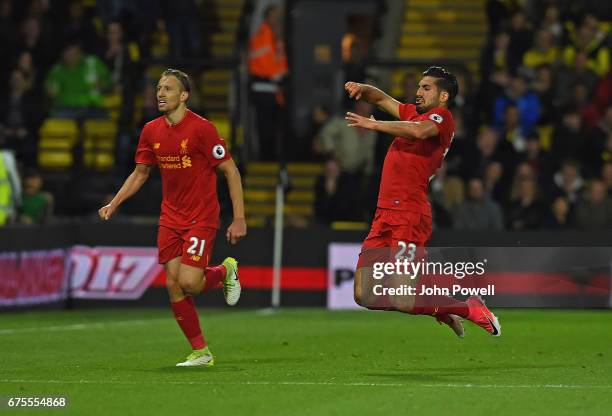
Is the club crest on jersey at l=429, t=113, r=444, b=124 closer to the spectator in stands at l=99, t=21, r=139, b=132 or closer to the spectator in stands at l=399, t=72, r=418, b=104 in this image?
the spectator in stands at l=399, t=72, r=418, b=104

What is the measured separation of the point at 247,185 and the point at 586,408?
15.1 m

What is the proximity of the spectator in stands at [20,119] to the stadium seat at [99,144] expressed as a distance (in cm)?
77

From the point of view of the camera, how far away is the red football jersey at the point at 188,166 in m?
13.2

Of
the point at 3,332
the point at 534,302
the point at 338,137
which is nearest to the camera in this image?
the point at 3,332

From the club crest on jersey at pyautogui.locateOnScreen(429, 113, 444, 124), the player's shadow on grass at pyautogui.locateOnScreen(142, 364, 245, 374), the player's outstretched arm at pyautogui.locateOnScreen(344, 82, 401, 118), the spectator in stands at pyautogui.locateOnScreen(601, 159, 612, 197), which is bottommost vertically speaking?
the player's shadow on grass at pyautogui.locateOnScreen(142, 364, 245, 374)

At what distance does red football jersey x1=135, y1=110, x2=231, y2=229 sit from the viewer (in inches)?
521

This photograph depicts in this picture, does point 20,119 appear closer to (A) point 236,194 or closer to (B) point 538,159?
(B) point 538,159

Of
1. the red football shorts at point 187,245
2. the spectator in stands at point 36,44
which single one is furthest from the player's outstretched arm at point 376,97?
the spectator in stands at point 36,44

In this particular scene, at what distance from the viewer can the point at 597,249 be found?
20.5 metres

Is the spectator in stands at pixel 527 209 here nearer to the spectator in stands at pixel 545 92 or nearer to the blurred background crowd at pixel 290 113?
the blurred background crowd at pixel 290 113

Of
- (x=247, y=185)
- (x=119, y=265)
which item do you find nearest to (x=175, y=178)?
(x=119, y=265)

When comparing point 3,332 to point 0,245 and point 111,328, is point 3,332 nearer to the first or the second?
point 111,328

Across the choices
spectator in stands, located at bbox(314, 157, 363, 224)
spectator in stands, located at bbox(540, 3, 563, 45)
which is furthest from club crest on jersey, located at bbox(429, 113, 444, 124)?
spectator in stands, located at bbox(540, 3, 563, 45)

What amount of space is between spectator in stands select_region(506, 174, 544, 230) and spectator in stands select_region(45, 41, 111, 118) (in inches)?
258
